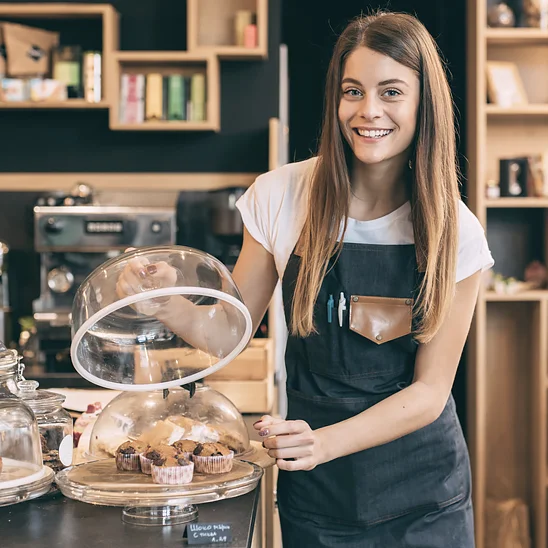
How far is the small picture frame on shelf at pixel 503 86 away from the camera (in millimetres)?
3896

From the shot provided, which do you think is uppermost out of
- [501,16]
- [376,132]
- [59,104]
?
[501,16]

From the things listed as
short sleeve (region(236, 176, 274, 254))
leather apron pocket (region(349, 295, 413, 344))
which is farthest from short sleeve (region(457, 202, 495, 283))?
short sleeve (region(236, 176, 274, 254))

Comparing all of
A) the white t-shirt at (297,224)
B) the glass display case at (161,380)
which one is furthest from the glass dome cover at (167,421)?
the white t-shirt at (297,224)

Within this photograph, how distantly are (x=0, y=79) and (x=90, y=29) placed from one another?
515 mm

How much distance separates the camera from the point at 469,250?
1.67 metres

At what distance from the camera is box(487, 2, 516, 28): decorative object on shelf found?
3.90 meters

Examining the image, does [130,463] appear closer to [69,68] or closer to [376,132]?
[376,132]

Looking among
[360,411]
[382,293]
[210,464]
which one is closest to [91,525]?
[210,464]

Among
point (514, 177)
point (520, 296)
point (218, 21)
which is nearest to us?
point (520, 296)

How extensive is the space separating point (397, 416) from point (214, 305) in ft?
1.31

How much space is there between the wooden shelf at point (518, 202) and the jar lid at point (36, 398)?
2.76 meters

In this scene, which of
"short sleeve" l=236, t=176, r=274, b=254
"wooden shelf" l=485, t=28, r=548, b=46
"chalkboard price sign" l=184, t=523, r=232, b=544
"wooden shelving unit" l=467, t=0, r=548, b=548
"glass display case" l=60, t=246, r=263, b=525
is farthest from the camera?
"wooden shelving unit" l=467, t=0, r=548, b=548

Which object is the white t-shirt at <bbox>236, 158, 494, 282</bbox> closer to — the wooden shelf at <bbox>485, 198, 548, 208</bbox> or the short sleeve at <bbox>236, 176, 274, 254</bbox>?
the short sleeve at <bbox>236, 176, 274, 254</bbox>

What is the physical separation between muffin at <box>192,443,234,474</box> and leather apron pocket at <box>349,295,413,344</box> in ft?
1.26
